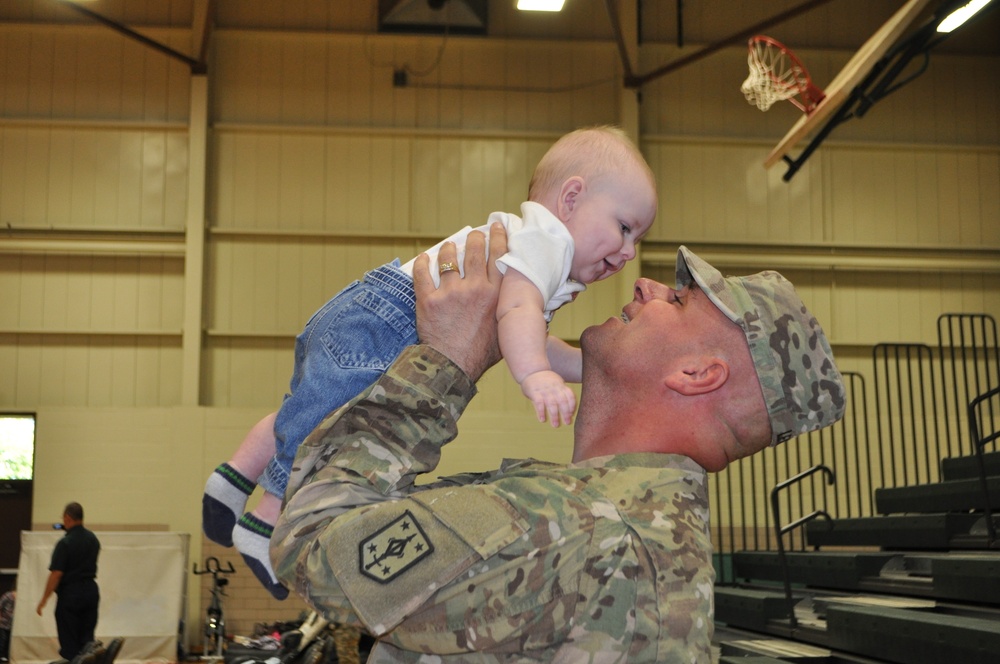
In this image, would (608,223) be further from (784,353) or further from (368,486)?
(368,486)

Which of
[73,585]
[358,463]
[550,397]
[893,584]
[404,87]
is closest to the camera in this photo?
[358,463]

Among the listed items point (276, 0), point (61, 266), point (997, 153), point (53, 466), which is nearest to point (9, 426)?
point (53, 466)

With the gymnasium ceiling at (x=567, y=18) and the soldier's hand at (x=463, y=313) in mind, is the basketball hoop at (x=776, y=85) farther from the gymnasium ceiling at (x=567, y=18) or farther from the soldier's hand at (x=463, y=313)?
the soldier's hand at (x=463, y=313)

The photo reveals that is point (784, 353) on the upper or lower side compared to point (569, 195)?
lower

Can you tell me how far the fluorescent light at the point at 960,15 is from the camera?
8531mm

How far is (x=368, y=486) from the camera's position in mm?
1418

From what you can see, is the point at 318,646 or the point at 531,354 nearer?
the point at 531,354

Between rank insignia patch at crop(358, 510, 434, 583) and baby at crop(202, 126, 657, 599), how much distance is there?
404 mm

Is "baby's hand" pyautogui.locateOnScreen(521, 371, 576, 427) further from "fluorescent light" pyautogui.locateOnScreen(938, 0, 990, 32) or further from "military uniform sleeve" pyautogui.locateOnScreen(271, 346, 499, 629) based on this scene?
"fluorescent light" pyautogui.locateOnScreen(938, 0, 990, 32)

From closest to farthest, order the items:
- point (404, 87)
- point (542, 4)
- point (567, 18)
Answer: point (542, 4) → point (404, 87) → point (567, 18)

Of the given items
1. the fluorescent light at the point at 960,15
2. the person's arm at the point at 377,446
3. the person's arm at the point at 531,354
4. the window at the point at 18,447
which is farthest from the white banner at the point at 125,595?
the person's arm at the point at 377,446

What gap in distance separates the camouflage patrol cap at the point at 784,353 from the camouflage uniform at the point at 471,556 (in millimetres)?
281

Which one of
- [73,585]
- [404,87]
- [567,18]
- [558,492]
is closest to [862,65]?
[567,18]

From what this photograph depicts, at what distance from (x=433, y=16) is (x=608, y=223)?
1111cm
